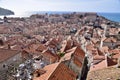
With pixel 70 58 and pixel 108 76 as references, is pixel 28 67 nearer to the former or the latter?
pixel 70 58

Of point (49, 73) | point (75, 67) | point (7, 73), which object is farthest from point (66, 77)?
point (75, 67)

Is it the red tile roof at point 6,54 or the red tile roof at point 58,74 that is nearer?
the red tile roof at point 58,74

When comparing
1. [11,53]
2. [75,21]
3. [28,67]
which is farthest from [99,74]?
[75,21]

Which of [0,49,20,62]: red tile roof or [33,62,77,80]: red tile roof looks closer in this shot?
[33,62,77,80]: red tile roof

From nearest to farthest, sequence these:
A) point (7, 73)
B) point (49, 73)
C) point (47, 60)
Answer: point (49, 73) < point (7, 73) < point (47, 60)

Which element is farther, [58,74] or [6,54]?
[6,54]

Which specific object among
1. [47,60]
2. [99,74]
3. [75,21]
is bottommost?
[75,21]

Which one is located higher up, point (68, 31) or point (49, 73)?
point (49, 73)

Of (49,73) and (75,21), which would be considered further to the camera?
(75,21)

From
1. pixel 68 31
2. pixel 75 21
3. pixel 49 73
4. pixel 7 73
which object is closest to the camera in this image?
pixel 49 73

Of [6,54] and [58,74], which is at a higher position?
[6,54]
